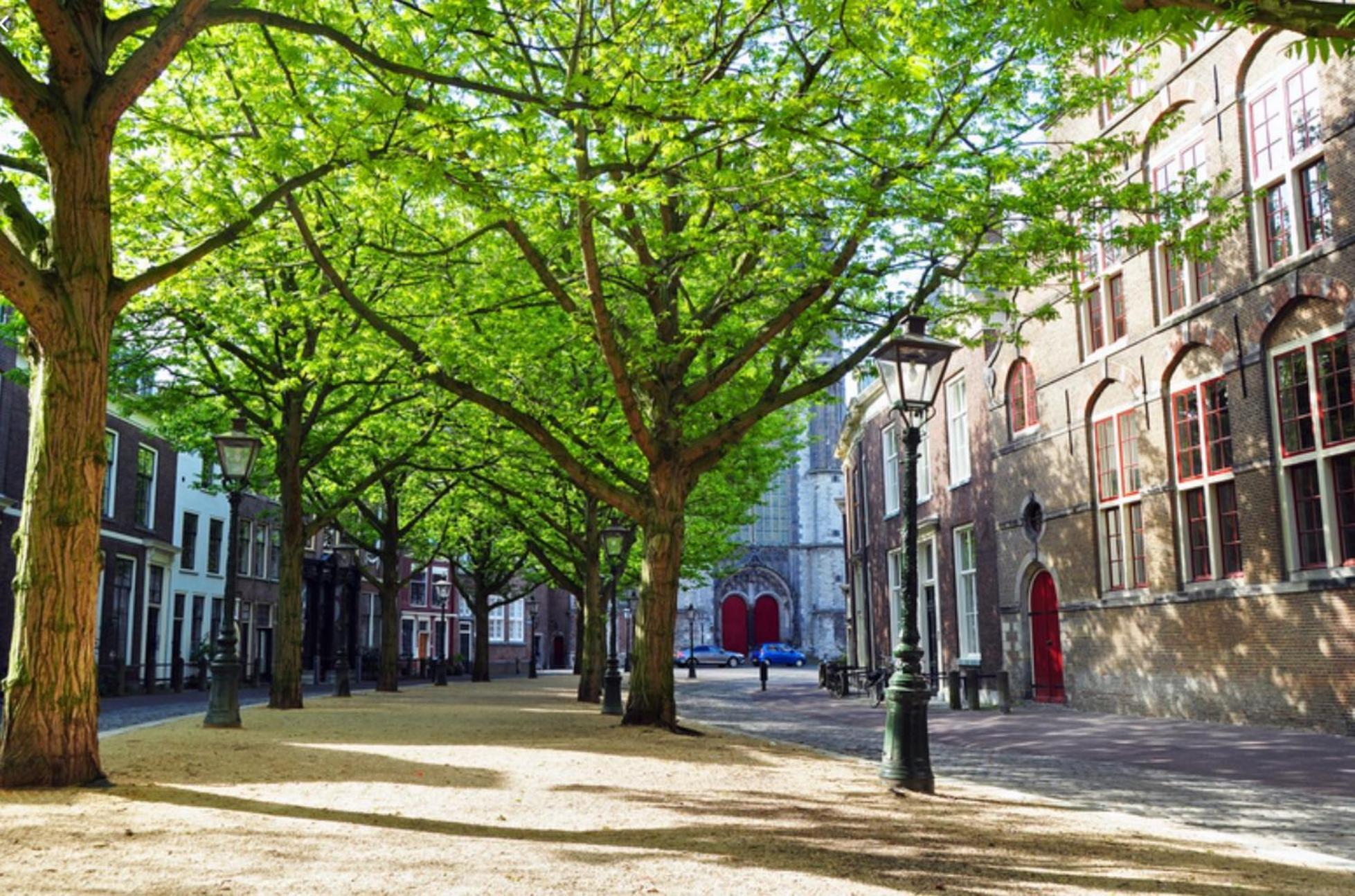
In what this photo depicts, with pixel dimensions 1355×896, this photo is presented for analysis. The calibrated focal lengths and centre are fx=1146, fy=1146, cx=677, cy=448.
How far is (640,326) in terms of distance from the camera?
1627cm

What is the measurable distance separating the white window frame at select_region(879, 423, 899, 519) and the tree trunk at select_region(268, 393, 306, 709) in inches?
755

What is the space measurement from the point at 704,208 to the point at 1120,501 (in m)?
11.3

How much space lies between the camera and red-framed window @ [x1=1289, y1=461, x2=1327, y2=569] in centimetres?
1678

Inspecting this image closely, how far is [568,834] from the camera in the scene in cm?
771

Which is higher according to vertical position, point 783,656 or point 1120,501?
point 1120,501

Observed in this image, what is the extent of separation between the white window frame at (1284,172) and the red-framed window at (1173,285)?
6.93ft

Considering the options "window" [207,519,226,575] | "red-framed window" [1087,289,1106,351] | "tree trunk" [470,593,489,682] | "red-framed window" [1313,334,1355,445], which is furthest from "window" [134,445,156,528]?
"red-framed window" [1313,334,1355,445]

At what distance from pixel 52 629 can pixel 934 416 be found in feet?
84.1

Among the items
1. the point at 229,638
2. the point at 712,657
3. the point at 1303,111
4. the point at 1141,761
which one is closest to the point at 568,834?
the point at 1141,761

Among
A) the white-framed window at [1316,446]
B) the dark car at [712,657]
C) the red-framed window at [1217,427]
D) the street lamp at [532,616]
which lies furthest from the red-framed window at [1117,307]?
the dark car at [712,657]

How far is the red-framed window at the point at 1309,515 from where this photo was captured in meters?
16.8

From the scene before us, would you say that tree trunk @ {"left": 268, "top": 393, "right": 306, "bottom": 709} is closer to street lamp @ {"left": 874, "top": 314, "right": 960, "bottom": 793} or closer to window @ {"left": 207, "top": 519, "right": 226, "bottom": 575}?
street lamp @ {"left": 874, "top": 314, "right": 960, "bottom": 793}

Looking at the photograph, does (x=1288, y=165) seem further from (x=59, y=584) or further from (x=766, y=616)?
(x=766, y=616)

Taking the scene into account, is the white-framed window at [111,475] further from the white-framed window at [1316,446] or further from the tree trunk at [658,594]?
the white-framed window at [1316,446]
